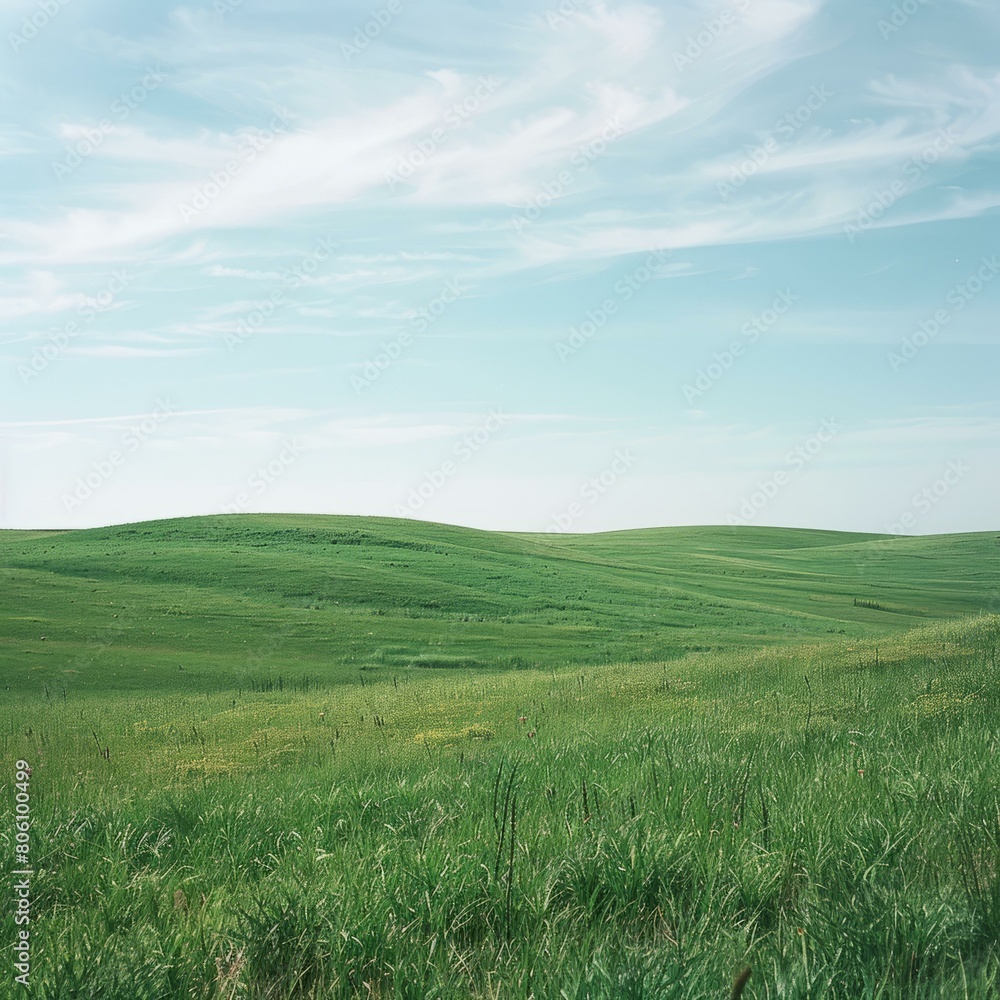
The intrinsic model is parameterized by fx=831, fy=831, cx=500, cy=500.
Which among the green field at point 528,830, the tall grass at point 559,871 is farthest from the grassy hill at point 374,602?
the tall grass at point 559,871

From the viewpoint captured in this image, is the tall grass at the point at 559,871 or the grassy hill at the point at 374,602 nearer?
the tall grass at the point at 559,871

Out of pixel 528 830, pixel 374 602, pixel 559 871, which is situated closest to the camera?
pixel 559 871

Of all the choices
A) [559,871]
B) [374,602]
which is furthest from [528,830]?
[374,602]

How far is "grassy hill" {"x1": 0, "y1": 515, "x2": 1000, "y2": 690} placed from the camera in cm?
2566

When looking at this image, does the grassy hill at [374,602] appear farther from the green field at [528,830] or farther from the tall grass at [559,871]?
the tall grass at [559,871]

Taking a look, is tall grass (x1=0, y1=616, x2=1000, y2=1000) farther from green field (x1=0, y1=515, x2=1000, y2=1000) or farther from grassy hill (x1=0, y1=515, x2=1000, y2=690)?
grassy hill (x1=0, y1=515, x2=1000, y2=690)

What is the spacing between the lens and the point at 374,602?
37750 mm

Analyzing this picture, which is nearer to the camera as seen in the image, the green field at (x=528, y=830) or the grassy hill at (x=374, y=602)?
the green field at (x=528, y=830)

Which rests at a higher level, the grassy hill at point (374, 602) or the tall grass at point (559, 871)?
the tall grass at point (559, 871)

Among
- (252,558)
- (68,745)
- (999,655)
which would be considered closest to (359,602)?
(252,558)

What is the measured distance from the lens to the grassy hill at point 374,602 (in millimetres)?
25656

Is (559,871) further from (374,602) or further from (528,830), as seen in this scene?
(374,602)

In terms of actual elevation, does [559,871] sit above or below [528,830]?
above

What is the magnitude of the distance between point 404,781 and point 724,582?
172 ft
